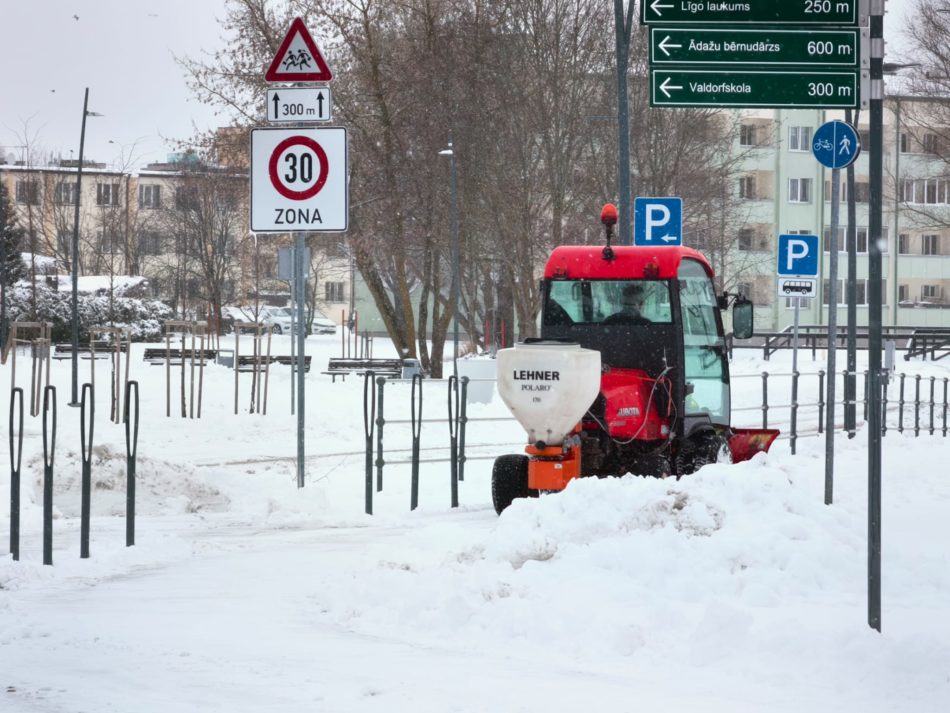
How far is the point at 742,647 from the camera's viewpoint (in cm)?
619

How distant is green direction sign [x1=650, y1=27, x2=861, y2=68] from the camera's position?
9.39 meters

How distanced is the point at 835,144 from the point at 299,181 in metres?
4.95

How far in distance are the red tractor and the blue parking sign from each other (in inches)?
192

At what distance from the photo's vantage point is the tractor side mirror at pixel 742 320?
1209 centimetres

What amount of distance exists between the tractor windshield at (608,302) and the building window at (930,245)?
65059 mm

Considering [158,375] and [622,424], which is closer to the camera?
[622,424]

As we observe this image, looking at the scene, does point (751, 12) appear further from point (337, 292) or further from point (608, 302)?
point (337, 292)

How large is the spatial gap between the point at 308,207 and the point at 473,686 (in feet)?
21.2

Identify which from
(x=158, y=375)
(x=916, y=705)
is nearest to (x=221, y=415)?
(x=158, y=375)

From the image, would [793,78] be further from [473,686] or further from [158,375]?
[158,375]

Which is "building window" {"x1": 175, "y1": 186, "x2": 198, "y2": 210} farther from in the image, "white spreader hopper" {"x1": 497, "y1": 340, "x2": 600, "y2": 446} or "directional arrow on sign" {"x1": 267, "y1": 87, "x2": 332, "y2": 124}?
"white spreader hopper" {"x1": 497, "y1": 340, "x2": 600, "y2": 446}

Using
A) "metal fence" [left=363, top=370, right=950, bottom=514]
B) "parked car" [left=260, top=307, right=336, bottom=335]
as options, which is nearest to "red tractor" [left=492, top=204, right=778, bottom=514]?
"metal fence" [left=363, top=370, right=950, bottom=514]

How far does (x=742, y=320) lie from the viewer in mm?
12133

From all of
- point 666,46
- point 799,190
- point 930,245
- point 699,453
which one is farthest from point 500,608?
point 930,245
